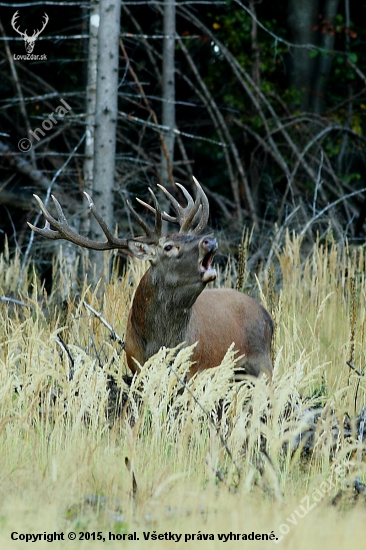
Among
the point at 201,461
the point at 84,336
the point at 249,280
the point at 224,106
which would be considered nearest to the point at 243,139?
the point at 224,106

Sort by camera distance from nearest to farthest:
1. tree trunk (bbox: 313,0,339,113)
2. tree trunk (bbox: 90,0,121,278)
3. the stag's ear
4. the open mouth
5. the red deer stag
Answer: the open mouth, the red deer stag, the stag's ear, tree trunk (bbox: 90,0,121,278), tree trunk (bbox: 313,0,339,113)

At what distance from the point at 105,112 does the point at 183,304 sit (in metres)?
3.99

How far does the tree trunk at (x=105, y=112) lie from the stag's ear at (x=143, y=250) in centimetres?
310

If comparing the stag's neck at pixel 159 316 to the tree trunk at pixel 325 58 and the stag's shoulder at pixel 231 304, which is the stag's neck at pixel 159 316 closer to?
the stag's shoulder at pixel 231 304

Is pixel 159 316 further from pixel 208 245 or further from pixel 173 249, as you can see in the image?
pixel 208 245

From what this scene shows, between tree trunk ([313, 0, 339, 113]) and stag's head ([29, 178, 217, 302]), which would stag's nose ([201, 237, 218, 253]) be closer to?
stag's head ([29, 178, 217, 302])

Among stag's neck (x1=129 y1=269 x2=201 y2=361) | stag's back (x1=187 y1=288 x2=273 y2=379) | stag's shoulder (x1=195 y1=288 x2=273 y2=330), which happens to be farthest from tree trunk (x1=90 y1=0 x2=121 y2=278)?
stag's neck (x1=129 y1=269 x2=201 y2=361)

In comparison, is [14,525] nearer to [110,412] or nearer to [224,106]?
[110,412]

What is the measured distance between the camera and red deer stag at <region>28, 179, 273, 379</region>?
5379mm

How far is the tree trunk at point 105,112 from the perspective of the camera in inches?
341

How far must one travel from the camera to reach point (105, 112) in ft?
28.9

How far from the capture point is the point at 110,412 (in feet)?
18.0

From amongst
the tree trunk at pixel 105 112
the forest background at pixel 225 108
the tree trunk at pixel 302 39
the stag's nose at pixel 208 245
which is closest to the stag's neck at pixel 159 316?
the stag's nose at pixel 208 245

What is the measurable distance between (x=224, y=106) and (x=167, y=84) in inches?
92.1
